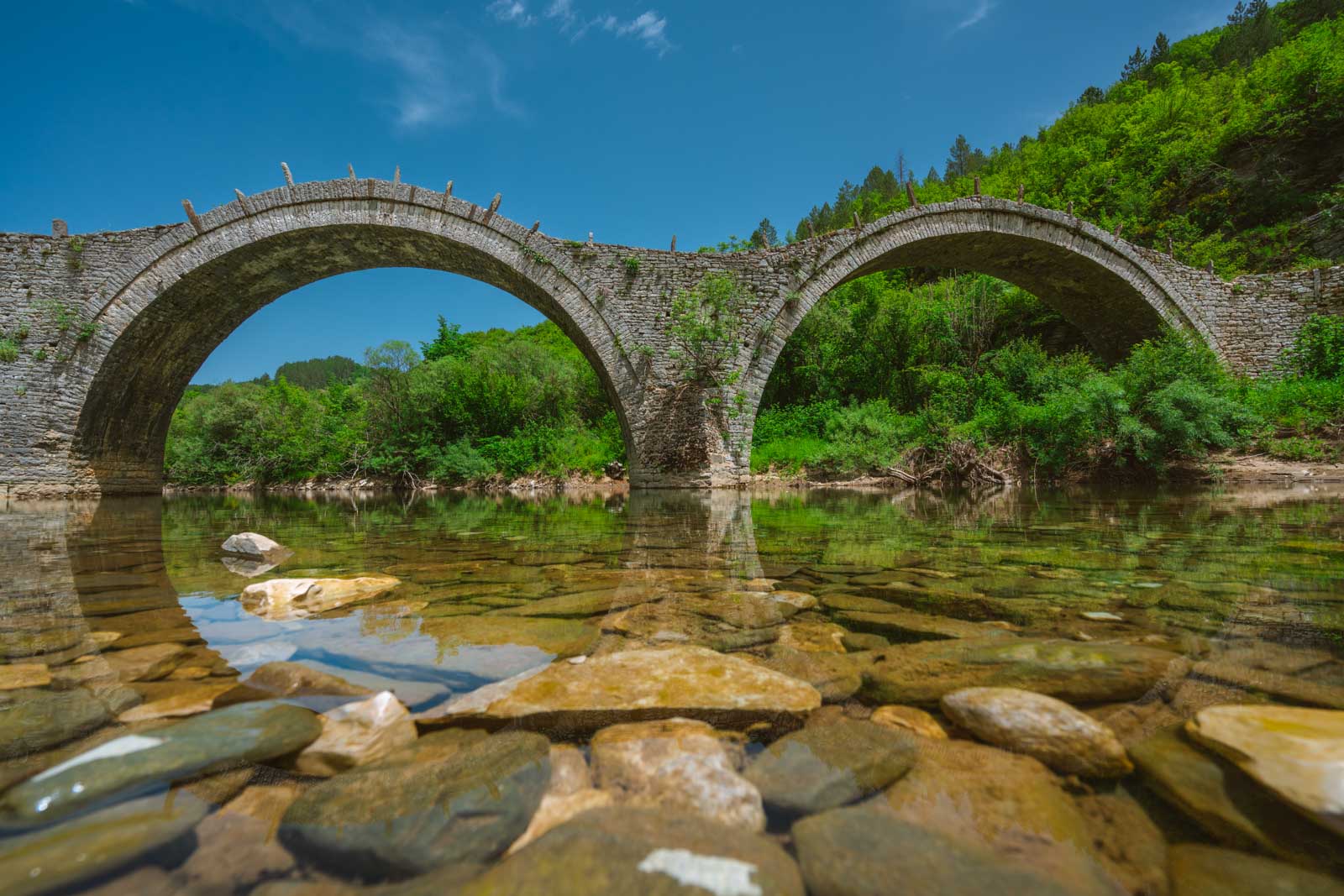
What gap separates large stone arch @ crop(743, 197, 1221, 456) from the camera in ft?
36.9

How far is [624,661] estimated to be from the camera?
5.02ft

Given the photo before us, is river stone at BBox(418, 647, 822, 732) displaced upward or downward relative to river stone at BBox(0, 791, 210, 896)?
downward

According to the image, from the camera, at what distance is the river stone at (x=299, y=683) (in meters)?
1.38

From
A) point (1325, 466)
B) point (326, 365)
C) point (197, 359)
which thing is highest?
point (326, 365)

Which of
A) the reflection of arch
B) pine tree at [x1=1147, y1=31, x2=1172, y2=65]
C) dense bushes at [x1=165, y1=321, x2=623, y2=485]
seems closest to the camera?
the reflection of arch

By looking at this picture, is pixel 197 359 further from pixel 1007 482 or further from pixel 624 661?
pixel 1007 482

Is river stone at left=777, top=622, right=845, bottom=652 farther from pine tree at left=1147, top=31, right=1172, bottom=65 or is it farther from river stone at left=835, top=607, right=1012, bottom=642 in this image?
pine tree at left=1147, top=31, right=1172, bottom=65

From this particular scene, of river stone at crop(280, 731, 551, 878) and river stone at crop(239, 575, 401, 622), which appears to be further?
river stone at crop(239, 575, 401, 622)

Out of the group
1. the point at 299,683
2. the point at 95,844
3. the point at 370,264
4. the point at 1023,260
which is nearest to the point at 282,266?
the point at 370,264

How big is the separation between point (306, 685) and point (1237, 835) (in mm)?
1913

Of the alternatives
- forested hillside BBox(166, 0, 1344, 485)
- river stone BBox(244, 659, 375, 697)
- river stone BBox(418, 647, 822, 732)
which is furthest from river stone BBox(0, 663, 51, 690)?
forested hillside BBox(166, 0, 1344, 485)

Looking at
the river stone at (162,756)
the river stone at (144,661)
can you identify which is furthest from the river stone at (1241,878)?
the river stone at (144,661)

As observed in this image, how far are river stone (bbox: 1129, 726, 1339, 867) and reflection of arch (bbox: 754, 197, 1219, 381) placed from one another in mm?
10420

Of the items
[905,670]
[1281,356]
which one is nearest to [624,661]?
[905,670]
